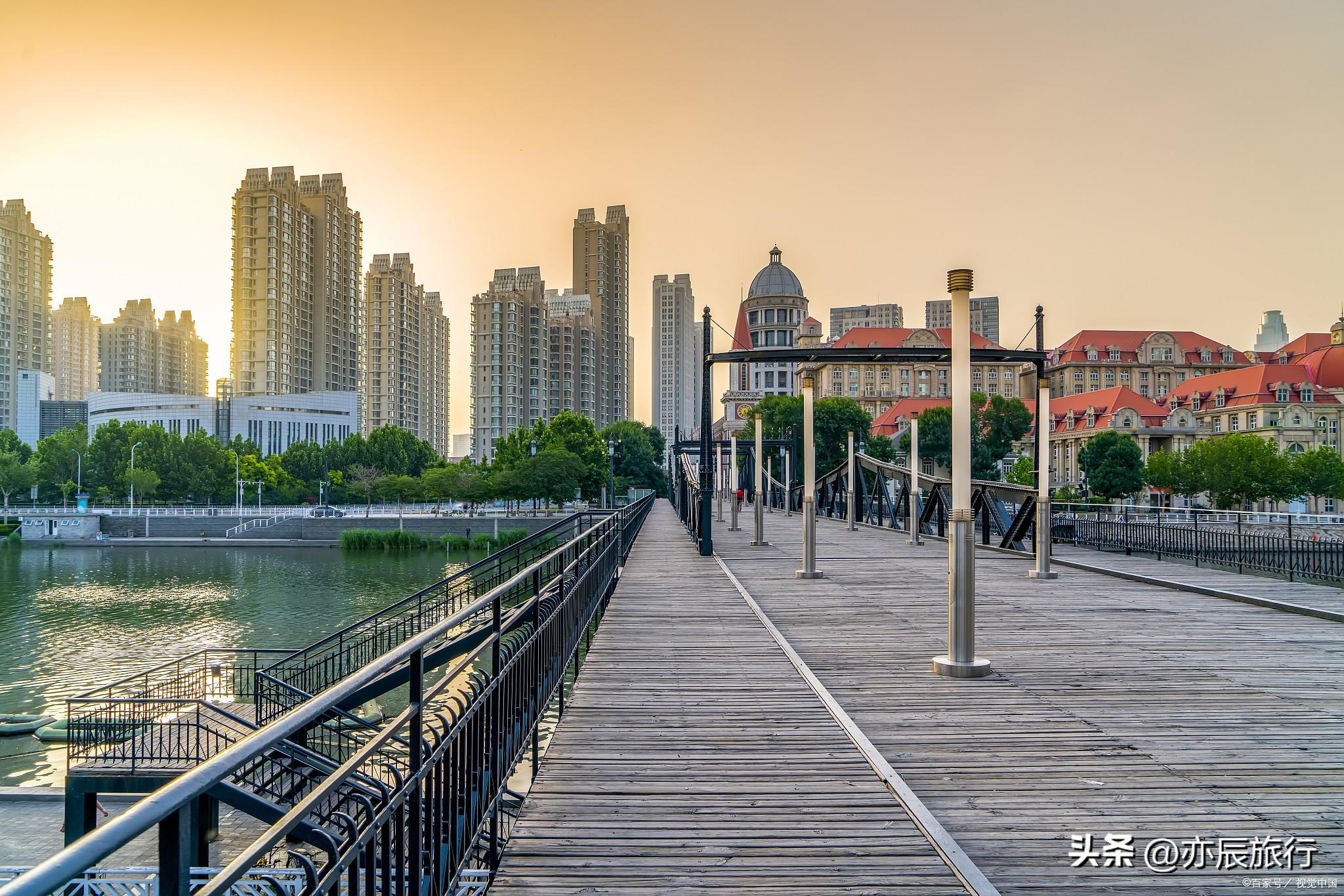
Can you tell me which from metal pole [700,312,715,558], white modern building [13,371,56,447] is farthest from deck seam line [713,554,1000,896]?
white modern building [13,371,56,447]

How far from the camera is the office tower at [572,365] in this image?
143 meters

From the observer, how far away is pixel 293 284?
122 meters

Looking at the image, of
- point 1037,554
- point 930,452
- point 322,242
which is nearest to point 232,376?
point 322,242

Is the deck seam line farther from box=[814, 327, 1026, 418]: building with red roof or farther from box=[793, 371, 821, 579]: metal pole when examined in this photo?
box=[814, 327, 1026, 418]: building with red roof

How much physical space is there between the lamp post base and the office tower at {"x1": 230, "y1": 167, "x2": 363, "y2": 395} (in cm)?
12975

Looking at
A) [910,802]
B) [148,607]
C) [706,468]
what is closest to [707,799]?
[910,802]

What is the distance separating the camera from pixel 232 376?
120 meters

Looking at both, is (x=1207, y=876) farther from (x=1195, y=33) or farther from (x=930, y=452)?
(x=930, y=452)

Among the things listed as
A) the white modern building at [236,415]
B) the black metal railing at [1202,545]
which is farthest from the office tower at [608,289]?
the black metal railing at [1202,545]

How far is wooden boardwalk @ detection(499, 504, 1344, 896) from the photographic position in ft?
11.0

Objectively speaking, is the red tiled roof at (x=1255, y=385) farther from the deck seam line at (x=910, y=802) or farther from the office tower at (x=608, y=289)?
the office tower at (x=608, y=289)

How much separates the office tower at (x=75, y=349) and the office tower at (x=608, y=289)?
100035 millimetres

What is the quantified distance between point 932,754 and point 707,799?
151 cm

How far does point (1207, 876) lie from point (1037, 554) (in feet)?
34.1
